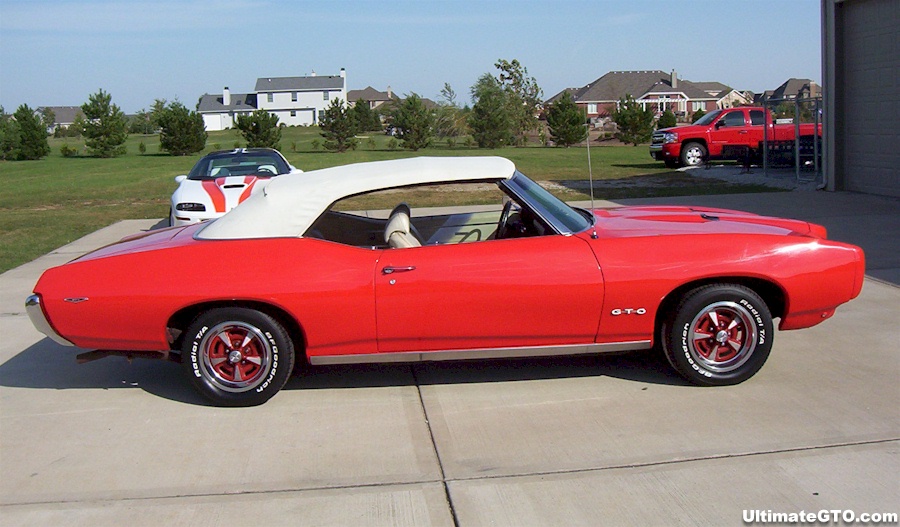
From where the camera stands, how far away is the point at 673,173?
892 inches

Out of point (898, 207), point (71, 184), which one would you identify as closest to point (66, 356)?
point (898, 207)

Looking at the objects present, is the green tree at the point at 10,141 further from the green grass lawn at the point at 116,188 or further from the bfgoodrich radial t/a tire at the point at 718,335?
the bfgoodrich radial t/a tire at the point at 718,335

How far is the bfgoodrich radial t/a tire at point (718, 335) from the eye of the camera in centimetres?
492

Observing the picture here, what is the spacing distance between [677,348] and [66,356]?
424 centimetres

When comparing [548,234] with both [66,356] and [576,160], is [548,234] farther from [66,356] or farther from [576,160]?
[576,160]

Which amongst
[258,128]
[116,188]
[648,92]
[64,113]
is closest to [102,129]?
[258,128]

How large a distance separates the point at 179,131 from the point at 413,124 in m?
10.7

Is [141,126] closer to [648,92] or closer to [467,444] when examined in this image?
[648,92]

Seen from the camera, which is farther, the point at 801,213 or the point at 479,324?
the point at 801,213

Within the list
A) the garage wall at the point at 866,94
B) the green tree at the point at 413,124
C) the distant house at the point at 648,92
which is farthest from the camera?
the distant house at the point at 648,92

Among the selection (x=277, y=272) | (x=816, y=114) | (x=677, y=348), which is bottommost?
(x=677, y=348)

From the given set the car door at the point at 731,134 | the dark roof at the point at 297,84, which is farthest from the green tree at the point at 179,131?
the dark roof at the point at 297,84

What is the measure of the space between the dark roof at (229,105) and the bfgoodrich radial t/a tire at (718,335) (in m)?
101

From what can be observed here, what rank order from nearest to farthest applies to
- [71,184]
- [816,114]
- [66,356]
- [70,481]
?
[70,481] → [66,356] → [816,114] → [71,184]
